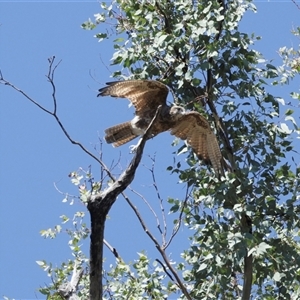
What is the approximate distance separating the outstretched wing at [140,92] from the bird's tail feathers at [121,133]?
15 centimetres

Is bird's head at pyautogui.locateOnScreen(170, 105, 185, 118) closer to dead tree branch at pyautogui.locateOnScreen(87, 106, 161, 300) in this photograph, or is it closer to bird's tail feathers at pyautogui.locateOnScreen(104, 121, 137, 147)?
bird's tail feathers at pyautogui.locateOnScreen(104, 121, 137, 147)

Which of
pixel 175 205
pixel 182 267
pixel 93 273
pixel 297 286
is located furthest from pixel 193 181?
pixel 93 273

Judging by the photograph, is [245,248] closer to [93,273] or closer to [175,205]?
[175,205]

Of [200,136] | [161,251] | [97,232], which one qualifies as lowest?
[97,232]

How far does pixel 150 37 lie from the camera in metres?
5.74

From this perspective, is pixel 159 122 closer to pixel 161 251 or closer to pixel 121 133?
pixel 121 133

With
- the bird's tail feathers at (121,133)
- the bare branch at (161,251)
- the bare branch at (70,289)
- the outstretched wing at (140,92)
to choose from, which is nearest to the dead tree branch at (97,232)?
the bare branch at (70,289)

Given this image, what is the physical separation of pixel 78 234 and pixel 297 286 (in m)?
1.61

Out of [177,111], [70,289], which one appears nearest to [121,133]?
[177,111]

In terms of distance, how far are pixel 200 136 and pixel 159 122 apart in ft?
1.22

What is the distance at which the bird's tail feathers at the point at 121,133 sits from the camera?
6.27 m

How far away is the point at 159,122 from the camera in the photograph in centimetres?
Result: 623

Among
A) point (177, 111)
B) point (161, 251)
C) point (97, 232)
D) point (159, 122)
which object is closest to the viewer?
point (97, 232)

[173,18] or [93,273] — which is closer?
[93,273]
